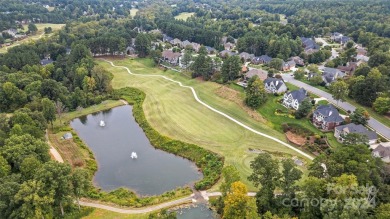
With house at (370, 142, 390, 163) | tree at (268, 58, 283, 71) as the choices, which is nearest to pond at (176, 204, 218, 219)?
house at (370, 142, 390, 163)

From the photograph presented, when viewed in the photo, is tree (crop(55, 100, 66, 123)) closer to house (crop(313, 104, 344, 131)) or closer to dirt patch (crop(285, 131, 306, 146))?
dirt patch (crop(285, 131, 306, 146))

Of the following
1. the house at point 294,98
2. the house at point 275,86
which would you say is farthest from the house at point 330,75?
the house at point 294,98

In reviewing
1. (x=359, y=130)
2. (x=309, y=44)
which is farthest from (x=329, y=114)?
(x=309, y=44)

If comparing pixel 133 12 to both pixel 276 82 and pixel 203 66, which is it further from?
pixel 276 82

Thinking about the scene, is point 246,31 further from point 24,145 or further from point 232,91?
point 24,145

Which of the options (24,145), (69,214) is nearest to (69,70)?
(24,145)
